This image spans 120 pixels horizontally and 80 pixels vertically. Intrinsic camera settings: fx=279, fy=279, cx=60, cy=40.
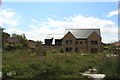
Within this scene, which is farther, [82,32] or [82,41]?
[82,32]

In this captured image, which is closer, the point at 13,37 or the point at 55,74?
the point at 55,74

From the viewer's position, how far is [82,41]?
148 ft

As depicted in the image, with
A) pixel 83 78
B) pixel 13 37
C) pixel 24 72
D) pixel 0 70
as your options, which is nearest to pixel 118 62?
pixel 83 78

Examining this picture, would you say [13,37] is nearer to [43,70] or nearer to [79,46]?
[79,46]

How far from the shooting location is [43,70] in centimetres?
948

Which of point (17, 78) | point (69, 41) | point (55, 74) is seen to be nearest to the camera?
point (17, 78)

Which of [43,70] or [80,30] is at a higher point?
[80,30]

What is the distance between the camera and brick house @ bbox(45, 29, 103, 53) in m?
45.0

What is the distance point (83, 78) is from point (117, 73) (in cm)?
123

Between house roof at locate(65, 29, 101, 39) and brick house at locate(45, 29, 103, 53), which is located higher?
house roof at locate(65, 29, 101, 39)

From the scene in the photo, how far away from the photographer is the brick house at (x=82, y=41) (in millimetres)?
45031

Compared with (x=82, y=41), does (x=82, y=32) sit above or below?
above

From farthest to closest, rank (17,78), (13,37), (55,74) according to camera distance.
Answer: (13,37) → (55,74) → (17,78)

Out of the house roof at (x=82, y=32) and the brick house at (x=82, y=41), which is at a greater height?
the house roof at (x=82, y=32)
